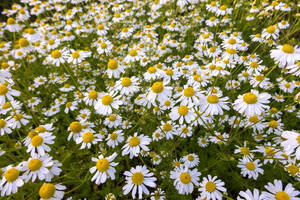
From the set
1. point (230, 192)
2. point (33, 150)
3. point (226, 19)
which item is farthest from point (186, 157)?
point (226, 19)

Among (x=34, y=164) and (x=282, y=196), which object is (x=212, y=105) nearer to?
(x=282, y=196)

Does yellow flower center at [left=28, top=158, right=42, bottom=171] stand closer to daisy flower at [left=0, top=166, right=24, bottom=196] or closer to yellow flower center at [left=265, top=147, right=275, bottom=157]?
daisy flower at [left=0, top=166, right=24, bottom=196]

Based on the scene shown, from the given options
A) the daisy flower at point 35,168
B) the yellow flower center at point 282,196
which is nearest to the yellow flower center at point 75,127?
the daisy flower at point 35,168

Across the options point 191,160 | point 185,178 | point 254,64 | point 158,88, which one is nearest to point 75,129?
point 158,88

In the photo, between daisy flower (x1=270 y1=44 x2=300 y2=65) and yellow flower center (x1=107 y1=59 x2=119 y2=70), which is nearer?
daisy flower (x1=270 y1=44 x2=300 y2=65)

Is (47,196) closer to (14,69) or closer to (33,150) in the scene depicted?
(33,150)

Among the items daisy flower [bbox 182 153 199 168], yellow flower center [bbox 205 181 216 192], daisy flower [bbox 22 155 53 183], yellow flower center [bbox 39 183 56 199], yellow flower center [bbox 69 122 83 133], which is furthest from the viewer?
daisy flower [bbox 182 153 199 168]

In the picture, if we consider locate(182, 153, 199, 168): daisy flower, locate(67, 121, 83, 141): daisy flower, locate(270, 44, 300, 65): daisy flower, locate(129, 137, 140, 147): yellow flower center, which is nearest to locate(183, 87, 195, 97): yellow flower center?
locate(129, 137, 140, 147): yellow flower center

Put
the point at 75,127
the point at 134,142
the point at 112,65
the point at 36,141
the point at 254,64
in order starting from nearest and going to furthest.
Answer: the point at 36,141, the point at 134,142, the point at 75,127, the point at 112,65, the point at 254,64
